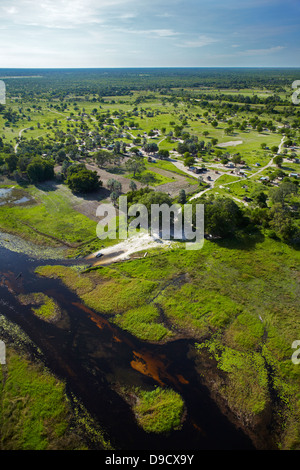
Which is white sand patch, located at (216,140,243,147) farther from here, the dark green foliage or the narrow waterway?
the narrow waterway

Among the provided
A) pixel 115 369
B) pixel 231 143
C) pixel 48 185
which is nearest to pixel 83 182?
pixel 48 185

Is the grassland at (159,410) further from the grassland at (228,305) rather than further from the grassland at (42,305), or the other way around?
the grassland at (42,305)

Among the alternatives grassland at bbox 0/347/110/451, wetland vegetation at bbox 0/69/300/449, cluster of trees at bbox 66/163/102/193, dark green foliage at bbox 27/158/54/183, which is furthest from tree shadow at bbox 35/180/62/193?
grassland at bbox 0/347/110/451

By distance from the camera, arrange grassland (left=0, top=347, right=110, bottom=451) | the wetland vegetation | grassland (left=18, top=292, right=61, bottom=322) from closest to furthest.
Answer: grassland (left=0, top=347, right=110, bottom=451) → the wetland vegetation → grassland (left=18, top=292, right=61, bottom=322)

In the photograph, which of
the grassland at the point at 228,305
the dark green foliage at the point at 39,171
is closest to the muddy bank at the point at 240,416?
the grassland at the point at 228,305

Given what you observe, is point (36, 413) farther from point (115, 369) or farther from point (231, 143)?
point (231, 143)

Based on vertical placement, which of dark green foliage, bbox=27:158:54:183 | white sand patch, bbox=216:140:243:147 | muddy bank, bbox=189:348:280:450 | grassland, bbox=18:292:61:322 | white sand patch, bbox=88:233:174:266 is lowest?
muddy bank, bbox=189:348:280:450

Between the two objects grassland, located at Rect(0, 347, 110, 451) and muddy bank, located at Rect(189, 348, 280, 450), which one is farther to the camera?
muddy bank, located at Rect(189, 348, 280, 450)

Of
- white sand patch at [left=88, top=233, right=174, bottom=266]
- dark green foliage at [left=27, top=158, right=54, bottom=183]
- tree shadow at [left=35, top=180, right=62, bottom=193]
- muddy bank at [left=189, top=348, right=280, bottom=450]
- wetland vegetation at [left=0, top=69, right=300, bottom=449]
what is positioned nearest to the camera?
muddy bank at [left=189, top=348, right=280, bottom=450]

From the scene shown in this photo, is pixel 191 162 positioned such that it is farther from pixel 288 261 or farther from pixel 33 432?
pixel 33 432

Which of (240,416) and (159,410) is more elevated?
(159,410)
